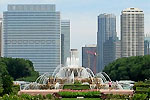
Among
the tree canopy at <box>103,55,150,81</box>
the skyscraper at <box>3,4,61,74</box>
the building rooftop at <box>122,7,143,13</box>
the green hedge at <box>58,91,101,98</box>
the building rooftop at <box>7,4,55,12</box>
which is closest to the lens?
the green hedge at <box>58,91,101,98</box>

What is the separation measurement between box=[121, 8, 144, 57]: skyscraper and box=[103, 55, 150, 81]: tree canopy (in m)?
61.5

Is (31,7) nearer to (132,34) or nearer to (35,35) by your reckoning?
(35,35)

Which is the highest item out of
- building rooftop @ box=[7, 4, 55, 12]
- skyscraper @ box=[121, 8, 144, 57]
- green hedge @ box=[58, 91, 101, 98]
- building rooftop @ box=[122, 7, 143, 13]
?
building rooftop @ box=[7, 4, 55, 12]

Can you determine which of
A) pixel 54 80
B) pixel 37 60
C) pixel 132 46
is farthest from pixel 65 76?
pixel 37 60

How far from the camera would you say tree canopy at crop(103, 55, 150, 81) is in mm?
73938

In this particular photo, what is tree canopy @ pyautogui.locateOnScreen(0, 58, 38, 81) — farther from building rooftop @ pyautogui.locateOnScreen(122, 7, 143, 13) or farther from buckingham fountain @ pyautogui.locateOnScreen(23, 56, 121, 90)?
building rooftop @ pyautogui.locateOnScreen(122, 7, 143, 13)

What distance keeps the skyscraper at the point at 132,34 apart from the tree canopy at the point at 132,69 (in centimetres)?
6155

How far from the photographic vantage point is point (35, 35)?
575 ft

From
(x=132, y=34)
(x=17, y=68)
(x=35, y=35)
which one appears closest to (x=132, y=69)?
(x=17, y=68)

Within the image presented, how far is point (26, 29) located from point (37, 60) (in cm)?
1302

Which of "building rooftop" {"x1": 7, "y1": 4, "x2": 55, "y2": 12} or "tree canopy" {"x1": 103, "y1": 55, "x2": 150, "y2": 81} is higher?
"building rooftop" {"x1": 7, "y1": 4, "x2": 55, "y2": 12}

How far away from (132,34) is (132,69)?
72215mm

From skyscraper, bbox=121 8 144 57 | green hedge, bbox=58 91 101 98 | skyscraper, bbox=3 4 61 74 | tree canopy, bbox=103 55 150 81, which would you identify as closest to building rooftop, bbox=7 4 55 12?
skyscraper, bbox=3 4 61 74

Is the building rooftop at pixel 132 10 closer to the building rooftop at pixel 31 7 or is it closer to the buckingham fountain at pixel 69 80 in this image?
the building rooftop at pixel 31 7
